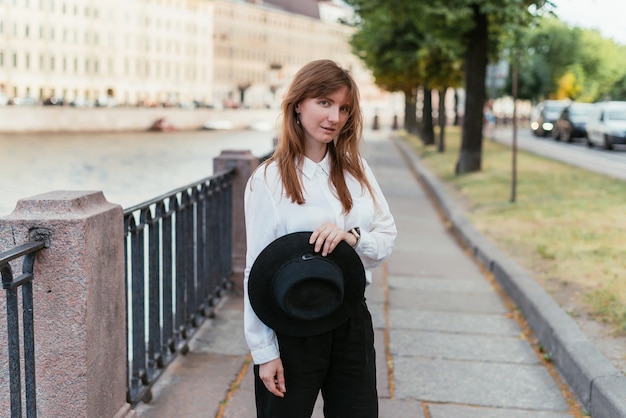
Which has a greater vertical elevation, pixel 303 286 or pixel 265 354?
pixel 303 286

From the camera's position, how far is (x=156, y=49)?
385ft

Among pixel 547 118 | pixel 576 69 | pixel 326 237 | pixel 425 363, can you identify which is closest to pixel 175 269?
pixel 425 363

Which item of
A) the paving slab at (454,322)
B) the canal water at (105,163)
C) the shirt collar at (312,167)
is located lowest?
the canal water at (105,163)

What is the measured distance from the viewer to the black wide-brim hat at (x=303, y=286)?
2.61 metres

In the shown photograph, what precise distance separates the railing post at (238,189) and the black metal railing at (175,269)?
97 mm

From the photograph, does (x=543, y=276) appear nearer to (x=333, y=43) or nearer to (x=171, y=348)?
(x=171, y=348)

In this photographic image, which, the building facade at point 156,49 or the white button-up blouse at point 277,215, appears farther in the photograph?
the building facade at point 156,49

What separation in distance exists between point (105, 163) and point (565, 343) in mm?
41778

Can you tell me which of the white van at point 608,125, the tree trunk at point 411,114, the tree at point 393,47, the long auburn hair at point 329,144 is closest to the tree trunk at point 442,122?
the tree at point 393,47

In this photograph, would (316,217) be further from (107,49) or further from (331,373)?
(107,49)

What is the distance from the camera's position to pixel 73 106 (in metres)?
74.9

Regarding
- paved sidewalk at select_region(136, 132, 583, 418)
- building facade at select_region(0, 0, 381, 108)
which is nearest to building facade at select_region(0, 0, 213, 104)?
building facade at select_region(0, 0, 381, 108)

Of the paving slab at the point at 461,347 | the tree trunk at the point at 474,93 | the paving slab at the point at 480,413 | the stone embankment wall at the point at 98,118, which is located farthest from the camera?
the stone embankment wall at the point at 98,118

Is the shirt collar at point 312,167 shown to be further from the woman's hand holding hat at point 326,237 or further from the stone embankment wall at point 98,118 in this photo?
the stone embankment wall at point 98,118
